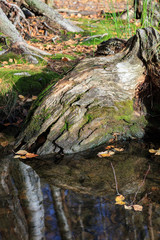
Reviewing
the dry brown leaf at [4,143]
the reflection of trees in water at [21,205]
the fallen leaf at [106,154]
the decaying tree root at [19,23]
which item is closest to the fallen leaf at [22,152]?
the reflection of trees in water at [21,205]

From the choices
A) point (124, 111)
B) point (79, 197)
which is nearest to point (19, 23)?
point (124, 111)

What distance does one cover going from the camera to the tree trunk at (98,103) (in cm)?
340

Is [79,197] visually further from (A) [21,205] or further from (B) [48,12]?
(B) [48,12]

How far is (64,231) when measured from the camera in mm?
1999

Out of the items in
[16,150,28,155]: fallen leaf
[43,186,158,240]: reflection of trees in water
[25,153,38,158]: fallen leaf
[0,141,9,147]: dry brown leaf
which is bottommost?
[0,141,9,147]: dry brown leaf

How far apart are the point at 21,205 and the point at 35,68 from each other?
3.25 meters

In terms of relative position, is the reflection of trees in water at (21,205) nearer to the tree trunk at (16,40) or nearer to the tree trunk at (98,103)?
the tree trunk at (98,103)

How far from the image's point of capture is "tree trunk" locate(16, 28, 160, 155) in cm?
340

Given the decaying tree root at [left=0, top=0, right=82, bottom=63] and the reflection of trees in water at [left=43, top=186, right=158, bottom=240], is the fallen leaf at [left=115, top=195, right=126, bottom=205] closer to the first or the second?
the reflection of trees in water at [left=43, top=186, right=158, bottom=240]

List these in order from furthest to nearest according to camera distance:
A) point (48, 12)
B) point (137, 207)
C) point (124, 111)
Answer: point (48, 12), point (124, 111), point (137, 207)

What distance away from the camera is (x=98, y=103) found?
351 centimetres

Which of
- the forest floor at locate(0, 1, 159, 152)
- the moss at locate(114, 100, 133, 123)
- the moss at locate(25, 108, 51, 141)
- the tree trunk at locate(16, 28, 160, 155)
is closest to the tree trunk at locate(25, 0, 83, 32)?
the forest floor at locate(0, 1, 159, 152)

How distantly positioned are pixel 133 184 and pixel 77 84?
1.50 meters

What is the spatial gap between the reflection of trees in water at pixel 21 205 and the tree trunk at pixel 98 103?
1.86 ft
